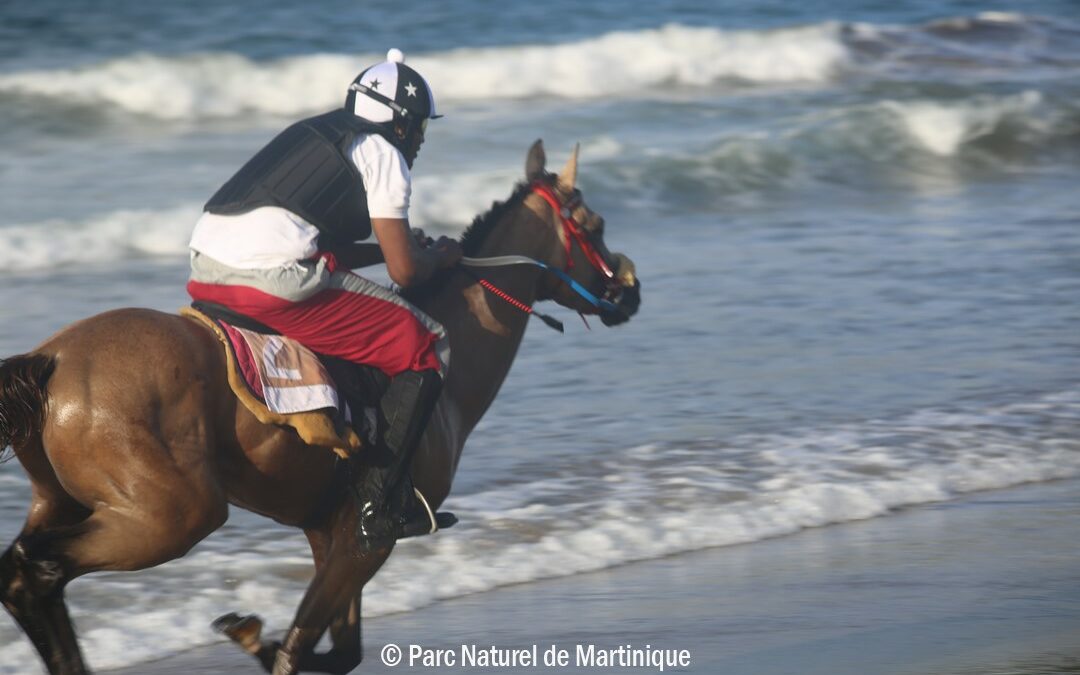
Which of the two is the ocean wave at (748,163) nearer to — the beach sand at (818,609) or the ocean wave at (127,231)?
the ocean wave at (127,231)

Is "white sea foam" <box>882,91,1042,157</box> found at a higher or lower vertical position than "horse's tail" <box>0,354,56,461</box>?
higher

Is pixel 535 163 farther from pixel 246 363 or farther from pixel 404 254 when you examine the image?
pixel 246 363

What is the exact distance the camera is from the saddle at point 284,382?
482 centimetres

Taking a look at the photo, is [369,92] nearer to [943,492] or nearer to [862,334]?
[943,492]

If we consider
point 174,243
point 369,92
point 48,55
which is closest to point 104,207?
point 174,243

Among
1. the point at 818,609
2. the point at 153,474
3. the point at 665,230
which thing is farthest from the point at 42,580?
the point at 665,230

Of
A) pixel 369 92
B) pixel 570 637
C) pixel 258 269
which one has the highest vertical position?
pixel 369 92

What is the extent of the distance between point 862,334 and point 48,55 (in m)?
16.5

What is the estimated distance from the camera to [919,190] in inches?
686

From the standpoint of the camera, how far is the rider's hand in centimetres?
547

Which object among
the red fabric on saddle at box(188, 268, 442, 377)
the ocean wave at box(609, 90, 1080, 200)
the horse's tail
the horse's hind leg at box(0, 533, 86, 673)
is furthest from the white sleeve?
the ocean wave at box(609, 90, 1080, 200)

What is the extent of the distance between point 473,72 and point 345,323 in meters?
18.7

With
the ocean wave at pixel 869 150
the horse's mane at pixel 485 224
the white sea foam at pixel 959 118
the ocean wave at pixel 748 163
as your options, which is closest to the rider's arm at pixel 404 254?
the horse's mane at pixel 485 224

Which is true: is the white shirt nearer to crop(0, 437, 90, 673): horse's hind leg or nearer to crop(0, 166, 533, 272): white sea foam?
crop(0, 437, 90, 673): horse's hind leg
